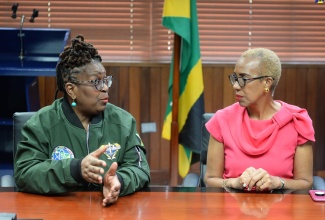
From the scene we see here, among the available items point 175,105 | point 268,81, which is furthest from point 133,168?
point 175,105

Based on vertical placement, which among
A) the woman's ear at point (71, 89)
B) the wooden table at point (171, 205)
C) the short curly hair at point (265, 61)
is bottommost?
the wooden table at point (171, 205)

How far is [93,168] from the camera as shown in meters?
2.52

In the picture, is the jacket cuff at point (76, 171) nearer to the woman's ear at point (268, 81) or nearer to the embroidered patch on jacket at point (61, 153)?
the embroidered patch on jacket at point (61, 153)

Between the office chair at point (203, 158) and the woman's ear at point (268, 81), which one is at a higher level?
the woman's ear at point (268, 81)

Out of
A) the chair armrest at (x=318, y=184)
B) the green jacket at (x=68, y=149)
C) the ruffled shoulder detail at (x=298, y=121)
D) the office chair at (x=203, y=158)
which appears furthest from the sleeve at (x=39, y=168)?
the chair armrest at (x=318, y=184)

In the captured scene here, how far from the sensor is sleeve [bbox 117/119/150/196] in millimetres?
2648

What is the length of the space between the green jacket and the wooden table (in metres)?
0.05

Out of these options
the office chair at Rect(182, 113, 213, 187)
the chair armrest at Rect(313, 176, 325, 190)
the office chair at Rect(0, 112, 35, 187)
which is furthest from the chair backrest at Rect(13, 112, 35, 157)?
the chair armrest at Rect(313, 176, 325, 190)

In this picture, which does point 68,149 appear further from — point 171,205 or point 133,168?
point 171,205

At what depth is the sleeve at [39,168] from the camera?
2.61 meters

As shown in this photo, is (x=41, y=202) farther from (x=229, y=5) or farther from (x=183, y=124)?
(x=229, y=5)

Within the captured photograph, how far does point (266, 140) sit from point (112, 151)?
0.69 m

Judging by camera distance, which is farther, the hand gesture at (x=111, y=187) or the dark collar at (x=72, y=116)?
the dark collar at (x=72, y=116)

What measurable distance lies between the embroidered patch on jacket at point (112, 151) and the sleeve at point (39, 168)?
0.64 ft
